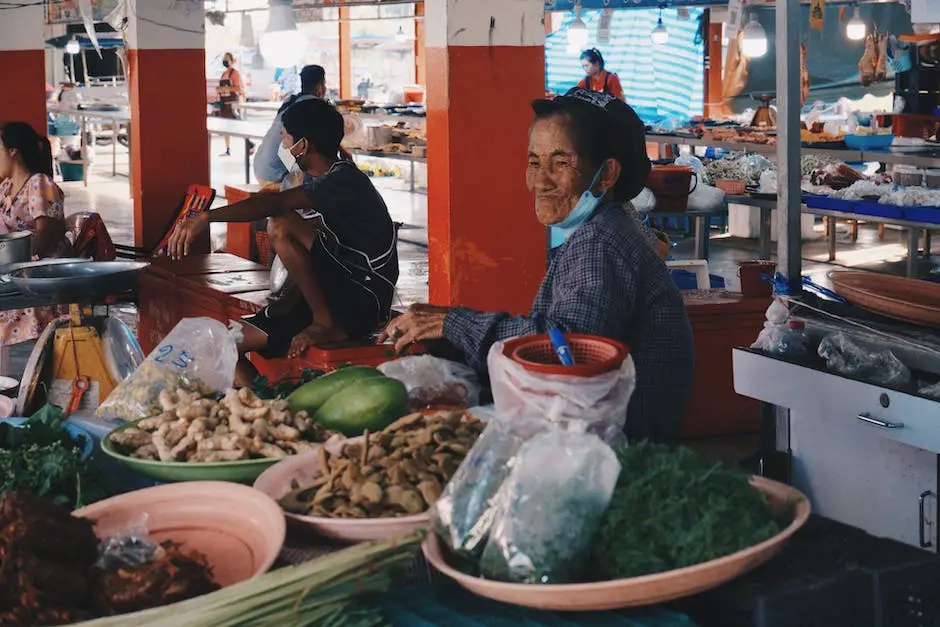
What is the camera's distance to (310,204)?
475cm

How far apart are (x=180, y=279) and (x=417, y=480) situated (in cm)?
→ 448

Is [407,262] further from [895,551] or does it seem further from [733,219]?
[895,551]

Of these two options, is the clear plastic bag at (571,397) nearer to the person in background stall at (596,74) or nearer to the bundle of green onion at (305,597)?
the bundle of green onion at (305,597)

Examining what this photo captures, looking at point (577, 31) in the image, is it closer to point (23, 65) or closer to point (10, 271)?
point (23, 65)

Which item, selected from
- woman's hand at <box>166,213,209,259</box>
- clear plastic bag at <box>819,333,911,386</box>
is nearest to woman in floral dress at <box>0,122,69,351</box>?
woman's hand at <box>166,213,209,259</box>

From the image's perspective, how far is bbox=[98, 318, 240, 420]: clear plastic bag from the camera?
115 inches

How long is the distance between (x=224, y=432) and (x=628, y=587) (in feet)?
3.63

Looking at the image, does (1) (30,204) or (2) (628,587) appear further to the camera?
(1) (30,204)

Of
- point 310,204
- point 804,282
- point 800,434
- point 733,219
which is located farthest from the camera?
point 733,219

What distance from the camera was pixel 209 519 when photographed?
217 cm

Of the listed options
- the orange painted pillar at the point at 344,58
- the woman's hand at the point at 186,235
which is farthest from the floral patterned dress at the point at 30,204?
the orange painted pillar at the point at 344,58

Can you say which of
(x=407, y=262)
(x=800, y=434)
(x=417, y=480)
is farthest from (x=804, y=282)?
(x=407, y=262)

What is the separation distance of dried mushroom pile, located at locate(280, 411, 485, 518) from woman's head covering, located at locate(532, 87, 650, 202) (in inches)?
34.3

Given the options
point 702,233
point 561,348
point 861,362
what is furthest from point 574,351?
point 702,233
